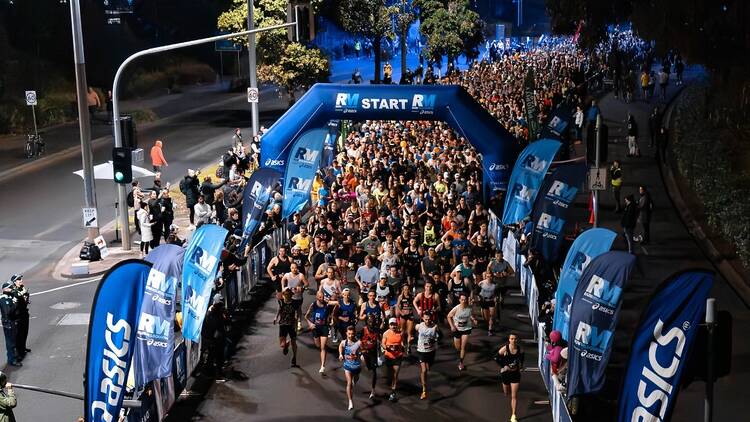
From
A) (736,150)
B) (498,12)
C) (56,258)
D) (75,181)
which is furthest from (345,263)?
(498,12)

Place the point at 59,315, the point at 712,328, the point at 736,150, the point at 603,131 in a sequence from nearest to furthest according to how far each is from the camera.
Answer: the point at 712,328
the point at 603,131
the point at 59,315
the point at 736,150

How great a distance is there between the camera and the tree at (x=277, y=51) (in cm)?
Result: 4834

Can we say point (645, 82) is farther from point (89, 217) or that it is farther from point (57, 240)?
point (89, 217)

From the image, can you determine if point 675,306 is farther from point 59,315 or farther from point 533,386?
point 59,315

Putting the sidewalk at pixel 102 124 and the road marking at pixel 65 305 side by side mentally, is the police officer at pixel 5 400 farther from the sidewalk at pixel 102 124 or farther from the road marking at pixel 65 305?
the sidewalk at pixel 102 124

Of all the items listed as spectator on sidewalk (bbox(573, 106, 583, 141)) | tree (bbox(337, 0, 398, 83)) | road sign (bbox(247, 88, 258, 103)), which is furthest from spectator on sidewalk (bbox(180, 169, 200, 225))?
tree (bbox(337, 0, 398, 83))

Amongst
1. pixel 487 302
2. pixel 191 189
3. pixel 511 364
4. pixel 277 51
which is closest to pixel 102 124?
pixel 277 51

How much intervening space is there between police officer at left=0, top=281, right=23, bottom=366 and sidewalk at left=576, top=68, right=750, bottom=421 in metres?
11.1

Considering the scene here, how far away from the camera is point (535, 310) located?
68.1 ft

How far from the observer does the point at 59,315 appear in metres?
22.1

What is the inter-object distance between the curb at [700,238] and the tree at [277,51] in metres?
19.0

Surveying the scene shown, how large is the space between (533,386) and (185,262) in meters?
6.43

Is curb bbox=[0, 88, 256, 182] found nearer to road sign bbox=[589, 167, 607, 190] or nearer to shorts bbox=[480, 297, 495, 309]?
shorts bbox=[480, 297, 495, 309]

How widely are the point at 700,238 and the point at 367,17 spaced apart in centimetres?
3251
